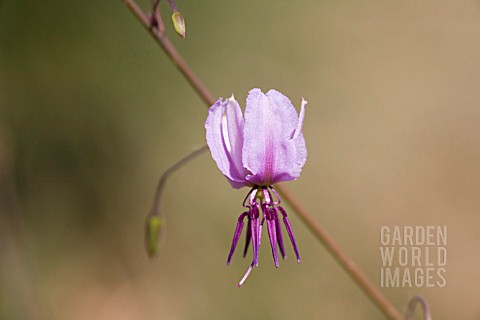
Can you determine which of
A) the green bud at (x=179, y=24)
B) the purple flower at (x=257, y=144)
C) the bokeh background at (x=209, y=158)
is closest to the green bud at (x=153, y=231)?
the purple flower at (x=257, y=144)

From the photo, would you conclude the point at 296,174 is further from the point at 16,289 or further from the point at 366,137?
the point at 366,137

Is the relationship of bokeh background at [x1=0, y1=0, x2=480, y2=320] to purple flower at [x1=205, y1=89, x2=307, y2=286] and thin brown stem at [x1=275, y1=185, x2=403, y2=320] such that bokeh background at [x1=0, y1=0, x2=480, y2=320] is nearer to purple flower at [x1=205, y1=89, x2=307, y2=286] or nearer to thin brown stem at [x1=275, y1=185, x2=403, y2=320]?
thin brown stem at [x1=275, y1=185, x2=403, y2=320]

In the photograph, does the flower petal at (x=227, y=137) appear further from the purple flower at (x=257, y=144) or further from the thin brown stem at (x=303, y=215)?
the thin brown stem at (x=303, y=215)

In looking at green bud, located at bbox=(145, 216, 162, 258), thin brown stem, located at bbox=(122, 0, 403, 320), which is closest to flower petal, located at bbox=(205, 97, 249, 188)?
thin brown stem, located at bbox=(122, 0, 403, 320)

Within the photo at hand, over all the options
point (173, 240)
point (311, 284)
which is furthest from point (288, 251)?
point (173, 240)

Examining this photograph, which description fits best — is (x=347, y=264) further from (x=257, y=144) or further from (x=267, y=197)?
(x=257, y=144)

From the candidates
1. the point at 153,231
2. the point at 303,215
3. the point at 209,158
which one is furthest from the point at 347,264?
the point at 209,158
